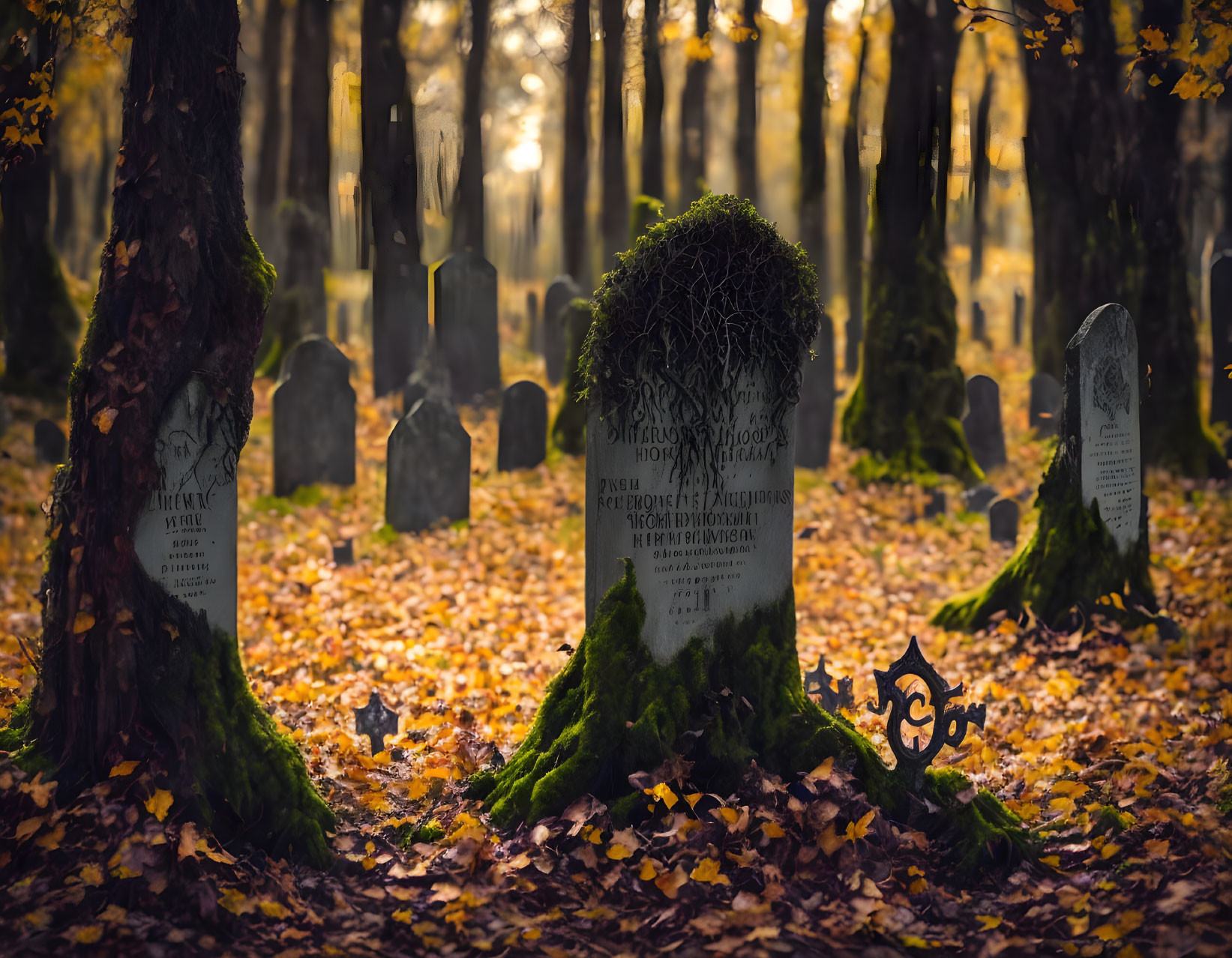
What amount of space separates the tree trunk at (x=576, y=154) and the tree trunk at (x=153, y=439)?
12.1 meters

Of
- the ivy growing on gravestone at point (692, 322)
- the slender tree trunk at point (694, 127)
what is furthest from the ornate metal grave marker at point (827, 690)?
the slender tree trunk at point (694, 127)

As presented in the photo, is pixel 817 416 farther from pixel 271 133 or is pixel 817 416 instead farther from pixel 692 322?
pixel 271 133

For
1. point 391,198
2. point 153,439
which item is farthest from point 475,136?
point 153,439

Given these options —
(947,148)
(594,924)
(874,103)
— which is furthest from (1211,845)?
(874,103)

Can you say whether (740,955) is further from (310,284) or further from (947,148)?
(310,284)

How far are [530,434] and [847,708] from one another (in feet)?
20.2

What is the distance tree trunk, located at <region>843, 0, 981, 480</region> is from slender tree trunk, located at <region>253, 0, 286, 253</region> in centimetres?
1079

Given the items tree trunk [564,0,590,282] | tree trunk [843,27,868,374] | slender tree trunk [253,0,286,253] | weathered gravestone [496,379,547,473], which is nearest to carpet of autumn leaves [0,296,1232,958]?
weathered gravestone [496,379,547,473]

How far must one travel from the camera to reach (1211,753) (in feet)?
16.7

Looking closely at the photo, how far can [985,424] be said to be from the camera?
1268 cm

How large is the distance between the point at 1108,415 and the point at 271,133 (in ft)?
52.1

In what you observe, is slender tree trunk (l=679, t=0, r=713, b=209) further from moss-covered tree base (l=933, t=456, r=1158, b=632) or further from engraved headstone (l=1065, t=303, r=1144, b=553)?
moss-covered tree base (l=933, t=456, r=1158, b=632)

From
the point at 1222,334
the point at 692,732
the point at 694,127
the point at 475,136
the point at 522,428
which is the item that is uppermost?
the point at 694,127

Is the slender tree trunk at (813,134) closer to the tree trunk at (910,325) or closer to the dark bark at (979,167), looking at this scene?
the tree trunk at (910,325)
